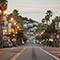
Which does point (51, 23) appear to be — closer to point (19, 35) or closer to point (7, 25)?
point (7, 25)

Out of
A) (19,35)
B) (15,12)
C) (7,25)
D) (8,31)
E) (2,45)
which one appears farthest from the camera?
(19,35)

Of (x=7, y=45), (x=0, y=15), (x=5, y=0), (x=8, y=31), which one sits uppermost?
(x=5, y=0)

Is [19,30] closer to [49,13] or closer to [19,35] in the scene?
[19,35]

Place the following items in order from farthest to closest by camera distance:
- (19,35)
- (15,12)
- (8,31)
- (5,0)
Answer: (19,35) → (15,12) → (8,31) → (5,0)

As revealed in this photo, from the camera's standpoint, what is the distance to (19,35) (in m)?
98.7

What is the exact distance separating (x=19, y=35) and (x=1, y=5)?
135ft

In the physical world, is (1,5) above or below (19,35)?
above

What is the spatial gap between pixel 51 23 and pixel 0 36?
95.0 ft

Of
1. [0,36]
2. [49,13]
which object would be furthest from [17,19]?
[0,36]

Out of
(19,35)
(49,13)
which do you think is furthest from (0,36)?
(19,35)

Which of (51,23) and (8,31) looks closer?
(8,31)

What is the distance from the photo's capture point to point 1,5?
196 ft

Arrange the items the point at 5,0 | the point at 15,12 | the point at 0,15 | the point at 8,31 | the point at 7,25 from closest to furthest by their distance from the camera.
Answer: the point at 5,0, the point at 0,15, the point at 8,31, the point at 7,25, the point at 15,12

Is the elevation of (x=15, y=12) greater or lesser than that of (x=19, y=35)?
greater
